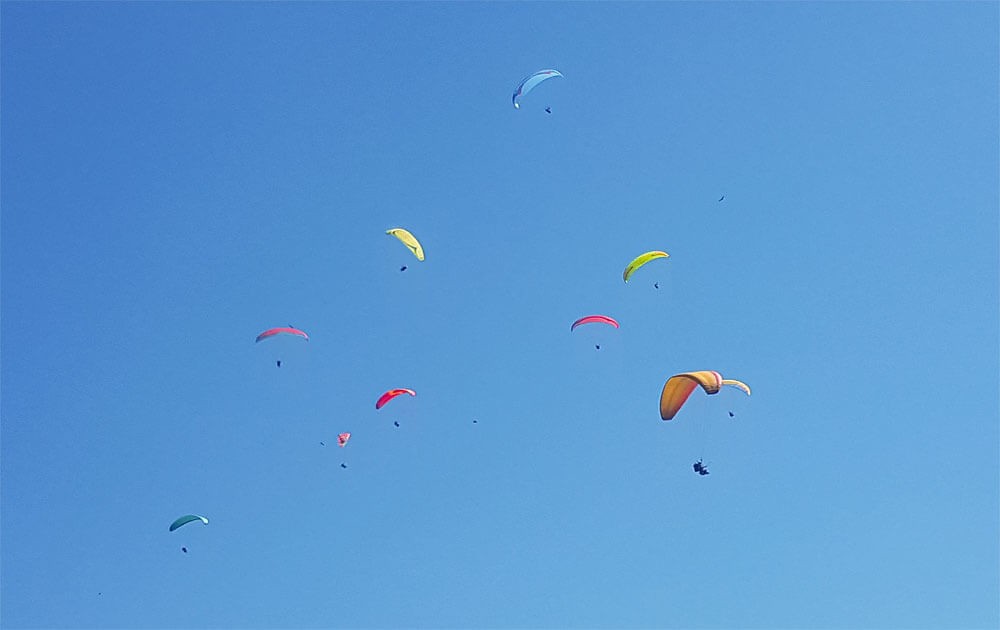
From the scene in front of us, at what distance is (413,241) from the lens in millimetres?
56562

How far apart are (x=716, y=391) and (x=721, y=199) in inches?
271

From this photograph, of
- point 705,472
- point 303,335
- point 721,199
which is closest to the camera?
point 721,199

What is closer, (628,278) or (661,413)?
(661,413)

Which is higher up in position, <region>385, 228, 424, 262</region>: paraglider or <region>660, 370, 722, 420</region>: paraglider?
<region>385, 228, 424, 262</region>: paraglider

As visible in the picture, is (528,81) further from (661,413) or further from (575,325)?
(661,413)

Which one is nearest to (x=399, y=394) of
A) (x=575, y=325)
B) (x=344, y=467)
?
(x=344, y=467)

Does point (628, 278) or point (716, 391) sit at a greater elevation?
point (628, 278)

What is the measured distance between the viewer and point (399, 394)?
57000 mm

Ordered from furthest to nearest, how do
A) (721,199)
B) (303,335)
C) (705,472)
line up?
(303,335) → (705,472) → (721,199)

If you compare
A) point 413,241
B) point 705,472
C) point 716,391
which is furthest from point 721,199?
point 413,241

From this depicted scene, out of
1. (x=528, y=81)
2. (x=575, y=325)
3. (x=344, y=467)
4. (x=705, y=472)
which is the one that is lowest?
(x=705, y=472)

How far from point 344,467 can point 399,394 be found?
3.61 metres

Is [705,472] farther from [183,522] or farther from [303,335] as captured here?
[183,522]

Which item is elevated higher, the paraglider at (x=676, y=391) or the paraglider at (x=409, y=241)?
the paraglider at (x=409, y=241)
